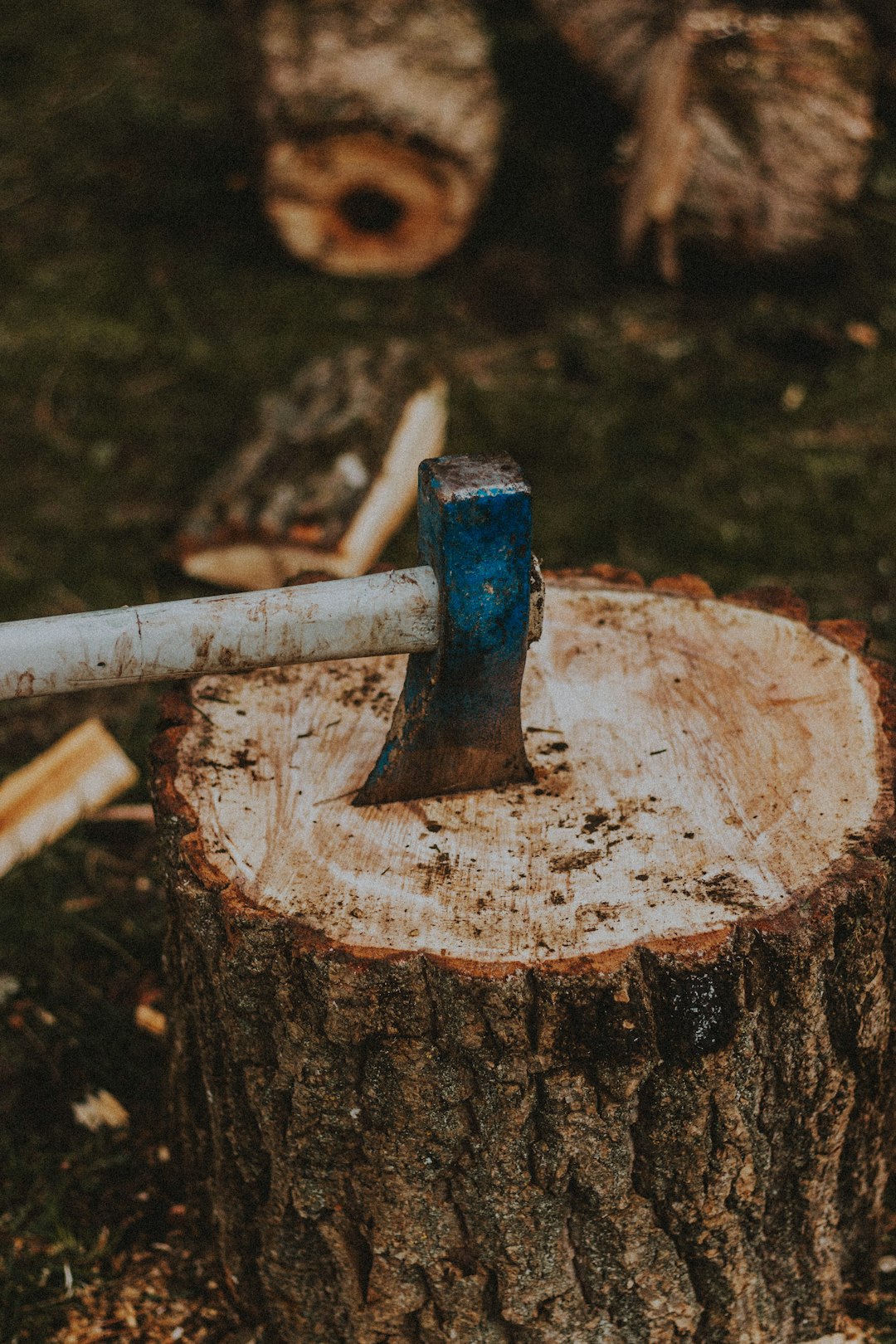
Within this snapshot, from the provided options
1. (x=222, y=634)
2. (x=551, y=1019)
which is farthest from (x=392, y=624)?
(x=551, y=1019)

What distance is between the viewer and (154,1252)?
2.16 m

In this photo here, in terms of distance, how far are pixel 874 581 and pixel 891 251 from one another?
8.72 feet

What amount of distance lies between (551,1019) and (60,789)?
6.27 feet

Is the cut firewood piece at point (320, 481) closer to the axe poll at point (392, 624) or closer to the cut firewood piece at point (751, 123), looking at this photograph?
the cut firewood piece at point (751, 123)

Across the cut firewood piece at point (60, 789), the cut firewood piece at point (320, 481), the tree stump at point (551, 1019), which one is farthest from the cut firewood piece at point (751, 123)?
the tree stump at point (551, 1019)

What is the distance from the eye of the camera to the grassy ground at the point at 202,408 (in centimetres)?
236

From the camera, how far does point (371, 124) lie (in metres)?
5.46

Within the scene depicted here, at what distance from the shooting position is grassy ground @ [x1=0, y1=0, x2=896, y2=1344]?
2.36 m

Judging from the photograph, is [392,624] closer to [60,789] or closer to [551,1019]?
[551,1019]

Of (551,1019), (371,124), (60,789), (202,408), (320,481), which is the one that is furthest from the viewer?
(371,124)

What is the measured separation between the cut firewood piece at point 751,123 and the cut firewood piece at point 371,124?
81 cm

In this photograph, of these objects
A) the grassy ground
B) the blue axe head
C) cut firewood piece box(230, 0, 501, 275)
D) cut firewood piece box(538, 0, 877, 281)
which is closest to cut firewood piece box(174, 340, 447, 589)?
the grassy ground

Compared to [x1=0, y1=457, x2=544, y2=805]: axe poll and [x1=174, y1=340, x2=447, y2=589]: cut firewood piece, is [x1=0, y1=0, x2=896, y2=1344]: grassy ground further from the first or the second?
[x1=0, y1=457, x2=544, y2=805]: axe poll

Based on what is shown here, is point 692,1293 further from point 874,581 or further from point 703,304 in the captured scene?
point 703,304
